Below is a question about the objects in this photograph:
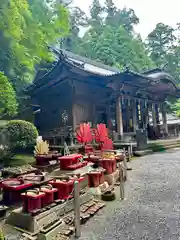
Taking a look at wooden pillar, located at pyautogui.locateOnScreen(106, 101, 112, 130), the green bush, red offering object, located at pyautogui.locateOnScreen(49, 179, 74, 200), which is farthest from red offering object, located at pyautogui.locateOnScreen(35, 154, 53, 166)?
wooden pillar, located at pyautogui.locateOnScreen(106, 101, 112, 130)

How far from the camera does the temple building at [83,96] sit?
38.2 feet

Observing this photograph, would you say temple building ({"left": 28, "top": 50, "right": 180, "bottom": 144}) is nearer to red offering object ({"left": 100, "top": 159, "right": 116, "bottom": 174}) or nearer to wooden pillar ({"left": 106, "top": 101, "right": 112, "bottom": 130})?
wooden pillar ({"left": 106, "top": 101, "right": 112, "bottom": 130})

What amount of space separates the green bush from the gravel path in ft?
13.5

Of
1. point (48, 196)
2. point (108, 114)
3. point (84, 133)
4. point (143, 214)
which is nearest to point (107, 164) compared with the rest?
point (84, 133)

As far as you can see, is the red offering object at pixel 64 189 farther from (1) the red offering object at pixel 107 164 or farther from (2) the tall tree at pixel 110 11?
(2) the tall tree at pixel 110 11

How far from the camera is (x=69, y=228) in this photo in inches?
136

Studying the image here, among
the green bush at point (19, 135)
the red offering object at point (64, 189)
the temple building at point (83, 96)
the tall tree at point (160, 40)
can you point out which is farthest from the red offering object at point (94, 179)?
the tall tree at point (160, 40)

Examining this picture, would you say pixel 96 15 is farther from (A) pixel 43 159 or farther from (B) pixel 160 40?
(A) pixel 43 159

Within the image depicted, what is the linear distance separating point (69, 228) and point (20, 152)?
6.74 meters

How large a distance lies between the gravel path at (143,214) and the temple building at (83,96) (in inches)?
220

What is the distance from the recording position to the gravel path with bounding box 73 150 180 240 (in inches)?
128

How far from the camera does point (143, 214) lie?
156 inches

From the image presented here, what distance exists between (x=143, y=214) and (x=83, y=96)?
10060 millimetres

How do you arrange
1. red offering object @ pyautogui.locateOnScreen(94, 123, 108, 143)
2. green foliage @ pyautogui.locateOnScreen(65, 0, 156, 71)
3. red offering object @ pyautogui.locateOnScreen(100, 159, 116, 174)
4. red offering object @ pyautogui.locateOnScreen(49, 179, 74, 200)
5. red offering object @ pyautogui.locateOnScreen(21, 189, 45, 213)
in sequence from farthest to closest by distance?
green foliage @ pyautogui.locateOnScreen(65, 0, 156, 71)
red offering object @ pyautogui.locateOnScreen(94, 123, 108, 143)
red offering object @ pyautogui.locateOnScreen(100, 159, 116, 174)
red offering object @ pyautogui.locateOnScreen(49, 179, 74, 200)
red offering object @ pyautogui.locateOnScreen(21, 189, 45, 213)
